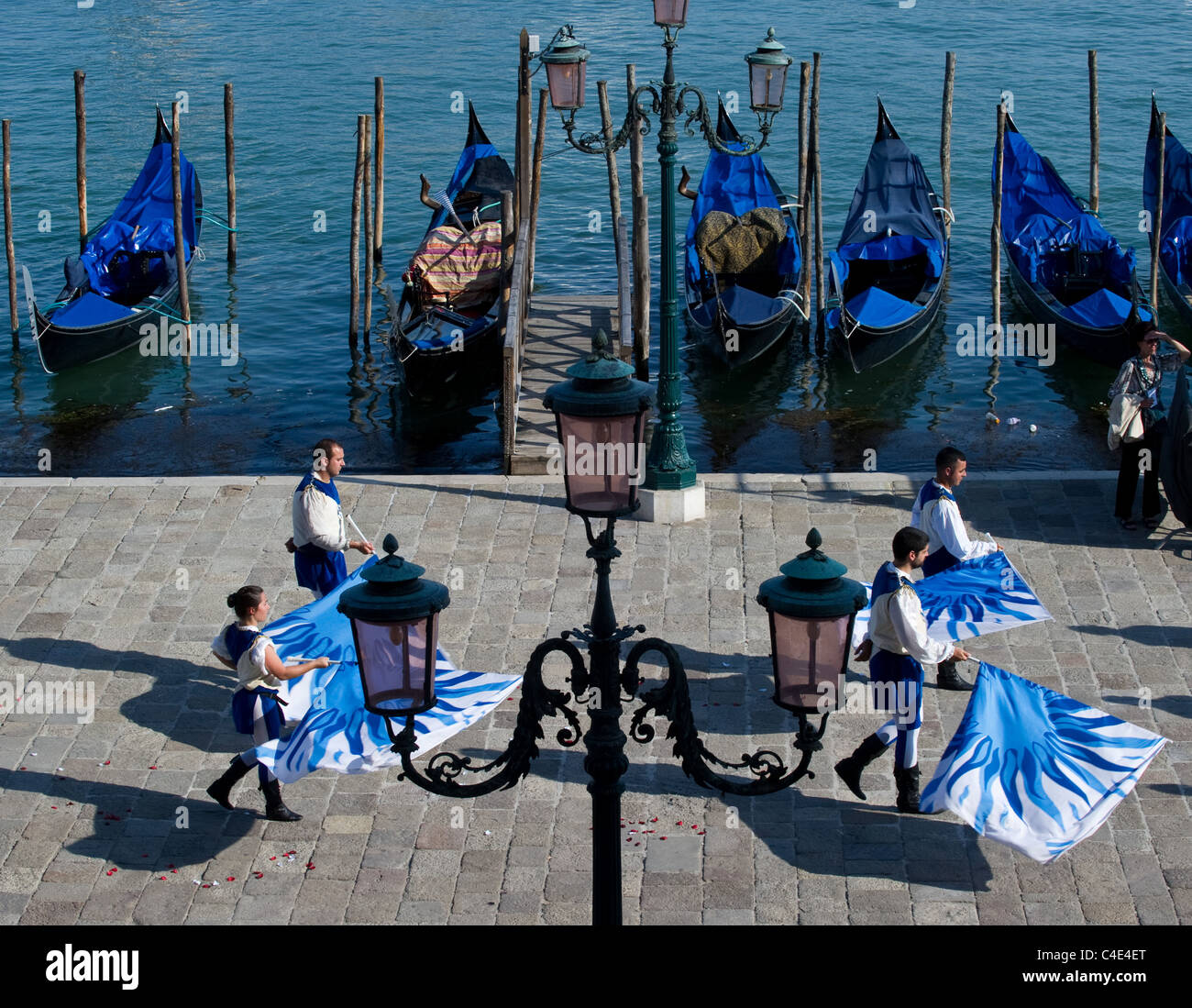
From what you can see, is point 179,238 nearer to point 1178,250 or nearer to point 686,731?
point 1178,250

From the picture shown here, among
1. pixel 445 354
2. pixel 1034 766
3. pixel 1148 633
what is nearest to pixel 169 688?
pixel 1034 766

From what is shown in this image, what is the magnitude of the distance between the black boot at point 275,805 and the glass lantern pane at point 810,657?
3.52 meters

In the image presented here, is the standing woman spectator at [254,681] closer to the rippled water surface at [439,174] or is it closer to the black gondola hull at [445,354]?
the rippled water surface at [439,174]

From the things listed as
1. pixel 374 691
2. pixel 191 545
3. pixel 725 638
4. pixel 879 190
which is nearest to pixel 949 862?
pixel 725 638

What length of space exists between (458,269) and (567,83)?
6.49m

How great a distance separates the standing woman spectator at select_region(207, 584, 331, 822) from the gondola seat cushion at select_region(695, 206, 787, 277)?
11.5 metres

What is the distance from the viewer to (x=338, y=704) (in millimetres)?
8008

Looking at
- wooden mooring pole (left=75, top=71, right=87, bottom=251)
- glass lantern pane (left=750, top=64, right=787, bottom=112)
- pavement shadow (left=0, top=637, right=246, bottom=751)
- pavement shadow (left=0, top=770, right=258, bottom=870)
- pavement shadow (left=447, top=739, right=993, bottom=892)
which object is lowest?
pavement shadow (left=0, top=770, right=258, bottom=870)

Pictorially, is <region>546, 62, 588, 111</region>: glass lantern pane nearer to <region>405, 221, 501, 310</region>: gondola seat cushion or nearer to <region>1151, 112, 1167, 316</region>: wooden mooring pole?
<region>405, 221, 501, 310</region>: gondola seat cushion

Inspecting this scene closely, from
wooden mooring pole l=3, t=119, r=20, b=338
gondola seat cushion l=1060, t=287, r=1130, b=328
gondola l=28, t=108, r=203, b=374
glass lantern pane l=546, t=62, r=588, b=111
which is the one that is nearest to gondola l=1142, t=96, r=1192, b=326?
gondola seat cushion l=1060, t=287, r=1130, b=328

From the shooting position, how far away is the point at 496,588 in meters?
10.2

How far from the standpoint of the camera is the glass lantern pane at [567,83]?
1130 centimetres

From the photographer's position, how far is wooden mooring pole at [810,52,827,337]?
18.0m

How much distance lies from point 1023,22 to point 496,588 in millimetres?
30699
